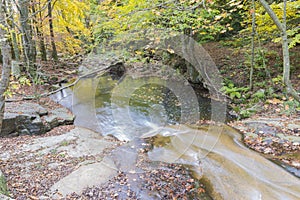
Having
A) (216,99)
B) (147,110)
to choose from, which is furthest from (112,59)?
(216,99)

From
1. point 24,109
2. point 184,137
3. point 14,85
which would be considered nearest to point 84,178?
point 14,85

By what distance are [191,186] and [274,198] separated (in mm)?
1281

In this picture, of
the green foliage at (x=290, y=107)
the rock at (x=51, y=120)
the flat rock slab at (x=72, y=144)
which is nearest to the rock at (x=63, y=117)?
the rock at (x=51, y=120)

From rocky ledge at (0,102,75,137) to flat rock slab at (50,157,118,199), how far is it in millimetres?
3289

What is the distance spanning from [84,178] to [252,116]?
227 inches

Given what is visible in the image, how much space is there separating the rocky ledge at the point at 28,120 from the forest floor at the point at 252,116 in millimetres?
287

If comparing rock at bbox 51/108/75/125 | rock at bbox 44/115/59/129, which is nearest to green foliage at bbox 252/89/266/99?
rock at bbox 51/108/75/125

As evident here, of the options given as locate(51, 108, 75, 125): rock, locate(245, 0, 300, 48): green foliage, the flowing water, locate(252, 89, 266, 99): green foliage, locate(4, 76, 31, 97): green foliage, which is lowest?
the flowing water

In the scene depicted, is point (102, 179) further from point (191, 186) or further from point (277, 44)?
point (277, 44)

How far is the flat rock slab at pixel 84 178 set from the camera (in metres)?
3.71

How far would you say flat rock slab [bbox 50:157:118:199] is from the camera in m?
3.71

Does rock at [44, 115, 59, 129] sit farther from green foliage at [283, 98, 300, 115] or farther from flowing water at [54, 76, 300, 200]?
green foliage at [283, 98, 300, 115]

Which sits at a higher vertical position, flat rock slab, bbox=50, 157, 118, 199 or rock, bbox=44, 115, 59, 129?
rock, bbox=44, 115, 59, 129

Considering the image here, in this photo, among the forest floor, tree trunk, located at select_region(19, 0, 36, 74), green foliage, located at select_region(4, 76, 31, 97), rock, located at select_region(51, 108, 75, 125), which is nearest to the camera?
green foliage, located at select_region(4, 76, 31, 97)
